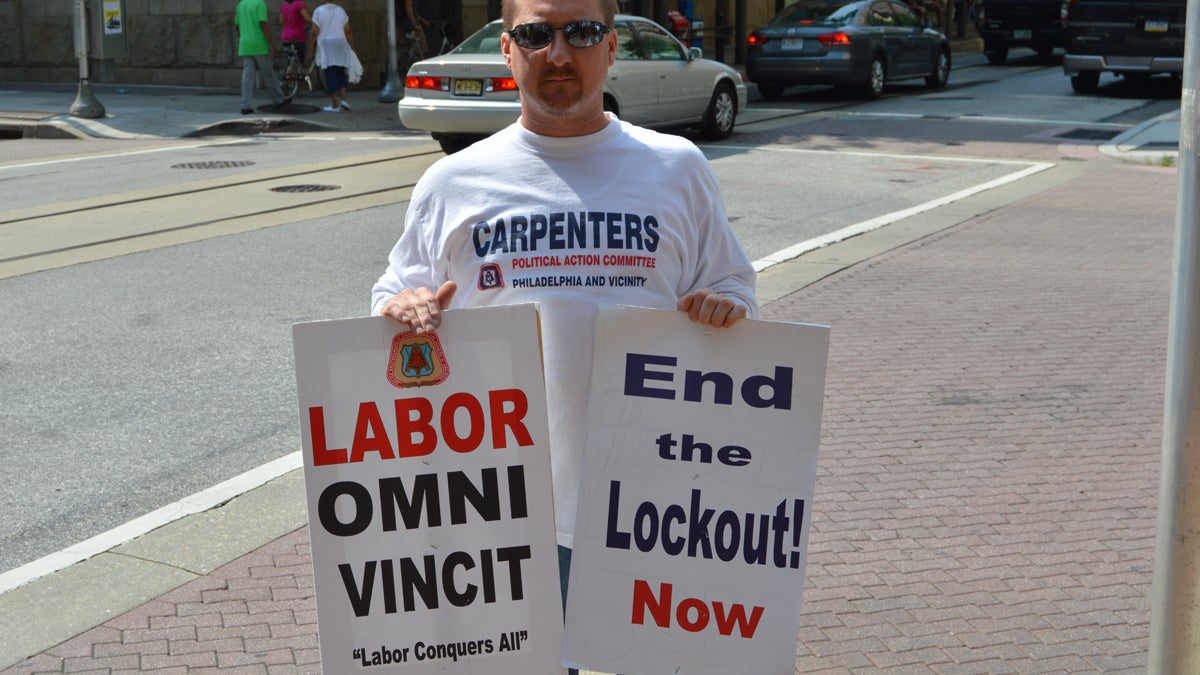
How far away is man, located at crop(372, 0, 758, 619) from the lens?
2684 millimetres

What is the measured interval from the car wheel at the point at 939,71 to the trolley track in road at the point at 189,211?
13.0m

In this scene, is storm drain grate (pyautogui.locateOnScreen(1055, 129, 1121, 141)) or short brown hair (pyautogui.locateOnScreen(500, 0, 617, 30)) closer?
short brown hair (pyautogui.locateOnScreen(500, 0, 617, 30))

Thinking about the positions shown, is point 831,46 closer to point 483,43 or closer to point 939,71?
point 939,71

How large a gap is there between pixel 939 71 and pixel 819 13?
3.59 meters

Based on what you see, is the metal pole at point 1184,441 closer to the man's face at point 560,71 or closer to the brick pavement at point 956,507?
the brick pavement at point 956,507

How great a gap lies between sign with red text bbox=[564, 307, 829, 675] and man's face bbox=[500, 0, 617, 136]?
477 mm

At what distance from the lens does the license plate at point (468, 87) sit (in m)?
14.3

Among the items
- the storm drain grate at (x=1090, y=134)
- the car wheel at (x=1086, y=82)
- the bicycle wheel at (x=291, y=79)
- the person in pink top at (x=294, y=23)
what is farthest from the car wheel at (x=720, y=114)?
the car wheel at (x=1086, y=82)

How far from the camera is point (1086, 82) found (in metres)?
24.4

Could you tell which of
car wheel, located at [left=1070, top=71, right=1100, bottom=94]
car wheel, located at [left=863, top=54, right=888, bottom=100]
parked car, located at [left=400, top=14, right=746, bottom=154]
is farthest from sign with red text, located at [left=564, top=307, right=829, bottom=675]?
car wheel, located at [left=1070, top=71, right=1100, bottom=94]

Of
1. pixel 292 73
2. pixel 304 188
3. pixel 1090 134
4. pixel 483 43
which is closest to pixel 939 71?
pixel 1090 134

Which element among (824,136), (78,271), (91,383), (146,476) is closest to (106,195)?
(78,271)

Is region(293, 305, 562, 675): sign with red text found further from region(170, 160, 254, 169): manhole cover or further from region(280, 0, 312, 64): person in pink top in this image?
region(280, 0, 312, 64): person in pink top

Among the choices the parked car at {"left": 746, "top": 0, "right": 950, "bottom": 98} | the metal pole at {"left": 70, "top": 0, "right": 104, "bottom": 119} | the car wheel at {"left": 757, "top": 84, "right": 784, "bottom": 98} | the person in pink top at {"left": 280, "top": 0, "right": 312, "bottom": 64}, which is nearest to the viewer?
the metal pole at {"left": 70, "top": 0, "right": 104, "bottom": 119}
